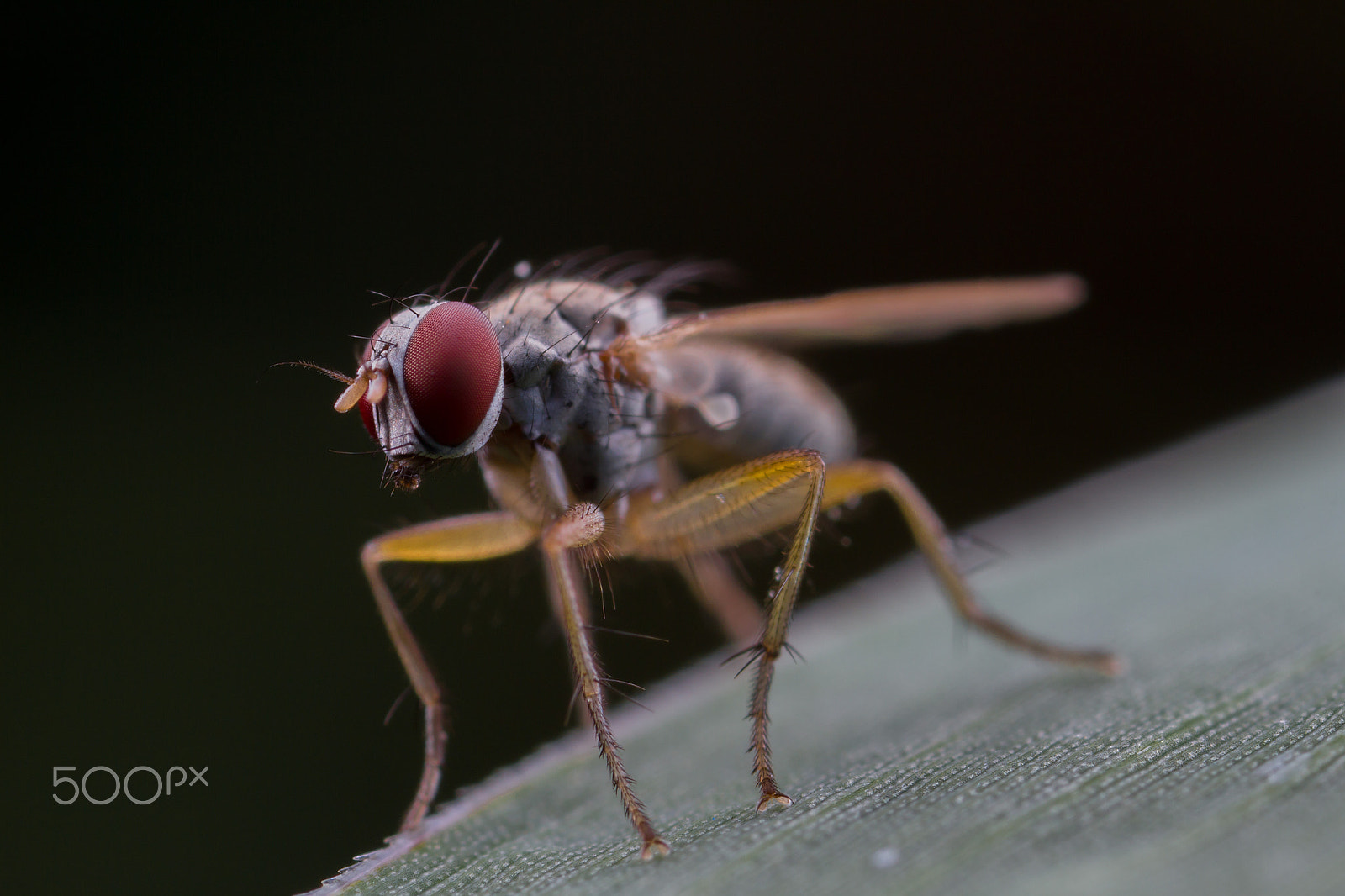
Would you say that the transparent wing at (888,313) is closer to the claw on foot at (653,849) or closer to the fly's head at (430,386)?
the fly's head at (430,386)

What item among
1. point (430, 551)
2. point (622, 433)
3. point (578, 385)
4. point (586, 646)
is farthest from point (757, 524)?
point (430, 551)

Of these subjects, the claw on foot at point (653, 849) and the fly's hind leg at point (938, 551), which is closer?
the claw on foot at point (653, 849)

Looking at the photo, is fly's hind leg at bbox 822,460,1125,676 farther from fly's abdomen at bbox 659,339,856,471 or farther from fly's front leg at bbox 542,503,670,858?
fly's front leg at bbox 542,503,670,858

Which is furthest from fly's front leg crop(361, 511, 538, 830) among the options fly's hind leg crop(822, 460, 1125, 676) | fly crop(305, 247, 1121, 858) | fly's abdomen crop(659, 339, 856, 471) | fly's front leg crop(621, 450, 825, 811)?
fly's hind leg crop(822, 460, 1125, 676)

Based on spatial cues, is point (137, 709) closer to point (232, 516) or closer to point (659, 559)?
point (232, 516)

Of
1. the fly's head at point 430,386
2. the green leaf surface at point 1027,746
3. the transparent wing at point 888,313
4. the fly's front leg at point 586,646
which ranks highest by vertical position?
the fly's head at point 430,386

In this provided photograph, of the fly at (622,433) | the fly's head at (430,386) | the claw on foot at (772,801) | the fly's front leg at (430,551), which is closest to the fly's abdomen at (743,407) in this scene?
the fly at (622,433)

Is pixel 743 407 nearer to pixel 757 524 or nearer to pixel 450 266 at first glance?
pixel 757 524
